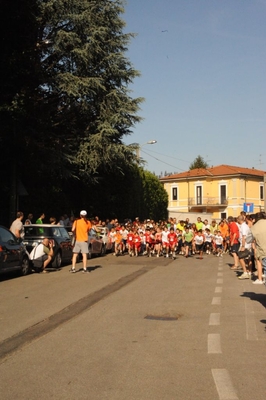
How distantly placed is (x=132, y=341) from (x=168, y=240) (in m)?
18.0

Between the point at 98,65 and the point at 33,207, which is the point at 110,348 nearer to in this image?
the point at 33,207

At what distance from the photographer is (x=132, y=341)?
25.7ft

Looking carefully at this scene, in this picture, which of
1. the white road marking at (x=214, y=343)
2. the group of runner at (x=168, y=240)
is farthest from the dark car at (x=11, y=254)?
the group of runner at (x=168, y=240)

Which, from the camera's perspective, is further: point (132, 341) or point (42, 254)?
point (42, 254)

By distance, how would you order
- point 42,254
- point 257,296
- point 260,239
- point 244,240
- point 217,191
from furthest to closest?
point 217,191 → point 42,254 → point 244,240 → point 257,296 → point 260,239

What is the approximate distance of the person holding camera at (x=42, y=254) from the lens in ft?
57.8

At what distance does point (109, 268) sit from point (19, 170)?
7778mm

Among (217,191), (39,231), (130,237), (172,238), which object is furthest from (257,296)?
(217,191)

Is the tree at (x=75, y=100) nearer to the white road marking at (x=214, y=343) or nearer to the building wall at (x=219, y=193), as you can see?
the white road marking at (x=214, y=343)

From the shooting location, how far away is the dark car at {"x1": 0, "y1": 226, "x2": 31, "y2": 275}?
1532 cm

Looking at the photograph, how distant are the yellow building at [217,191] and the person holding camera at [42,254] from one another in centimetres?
6143

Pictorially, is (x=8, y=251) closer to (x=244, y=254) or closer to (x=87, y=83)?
(x=244, y=254)

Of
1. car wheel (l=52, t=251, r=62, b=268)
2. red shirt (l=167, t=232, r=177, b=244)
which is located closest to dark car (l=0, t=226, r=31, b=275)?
car wheel (l=52, t=251, r=62, b=268)

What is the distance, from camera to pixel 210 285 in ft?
47.2
